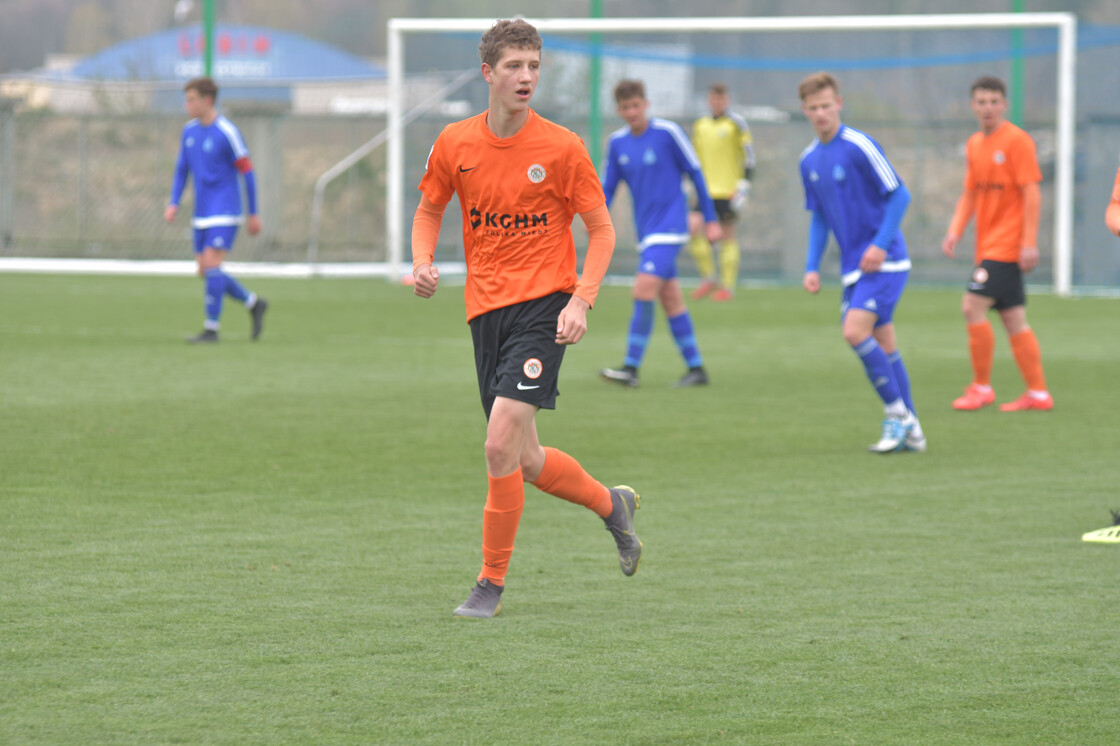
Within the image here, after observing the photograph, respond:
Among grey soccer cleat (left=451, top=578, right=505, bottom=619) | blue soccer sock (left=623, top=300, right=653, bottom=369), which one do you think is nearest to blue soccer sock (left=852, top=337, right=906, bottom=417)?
blue soccer sock (left=623, top=300, right=653, bottom=369)

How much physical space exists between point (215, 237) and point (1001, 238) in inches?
265

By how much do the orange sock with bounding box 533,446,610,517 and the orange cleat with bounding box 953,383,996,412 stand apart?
17.3 ft

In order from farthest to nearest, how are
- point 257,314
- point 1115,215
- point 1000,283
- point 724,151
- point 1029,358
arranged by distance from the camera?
point 724,151
point 257,314
point 1029,358
point 1000,283
point 1115,215

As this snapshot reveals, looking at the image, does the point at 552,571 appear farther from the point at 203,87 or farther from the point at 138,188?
the point at 138,188

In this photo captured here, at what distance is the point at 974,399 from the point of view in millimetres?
9922

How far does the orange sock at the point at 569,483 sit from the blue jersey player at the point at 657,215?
228 inches

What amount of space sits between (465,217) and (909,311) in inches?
531

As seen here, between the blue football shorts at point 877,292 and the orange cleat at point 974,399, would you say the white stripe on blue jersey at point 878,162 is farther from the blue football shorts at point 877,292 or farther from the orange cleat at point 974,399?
the orange cleat at point 974,399

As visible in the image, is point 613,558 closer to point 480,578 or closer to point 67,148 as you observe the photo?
point 480,578

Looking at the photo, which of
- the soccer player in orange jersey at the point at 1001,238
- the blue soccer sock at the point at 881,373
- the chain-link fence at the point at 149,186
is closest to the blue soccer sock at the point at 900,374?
the blue soccer sock at the point at 881,373

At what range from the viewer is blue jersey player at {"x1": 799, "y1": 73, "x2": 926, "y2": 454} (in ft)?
26.2

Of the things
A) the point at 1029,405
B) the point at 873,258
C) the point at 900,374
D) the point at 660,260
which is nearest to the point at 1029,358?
the point at 1029,405

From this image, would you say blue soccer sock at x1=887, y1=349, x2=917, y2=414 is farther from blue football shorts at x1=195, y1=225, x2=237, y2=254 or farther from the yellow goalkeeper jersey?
the yellow goalkeeper jersey

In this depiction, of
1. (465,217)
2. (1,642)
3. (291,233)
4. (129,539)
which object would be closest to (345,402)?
(129,539)
